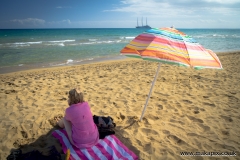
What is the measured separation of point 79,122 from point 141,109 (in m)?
1.96

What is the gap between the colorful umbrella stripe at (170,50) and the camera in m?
2.16

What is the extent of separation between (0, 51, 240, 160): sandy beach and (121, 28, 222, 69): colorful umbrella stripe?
5.01ft

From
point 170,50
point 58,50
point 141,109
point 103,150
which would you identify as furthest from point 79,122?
point 58,50

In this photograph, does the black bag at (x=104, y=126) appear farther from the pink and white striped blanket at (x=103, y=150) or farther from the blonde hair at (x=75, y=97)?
the blonde hair at (x=75, y=97)

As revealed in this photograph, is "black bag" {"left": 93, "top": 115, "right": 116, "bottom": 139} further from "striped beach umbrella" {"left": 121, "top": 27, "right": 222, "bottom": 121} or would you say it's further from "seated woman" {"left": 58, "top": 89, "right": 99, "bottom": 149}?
"striped beach umbrella" {"left": 121, "top": 27, "right": 222, "bottom": 121}

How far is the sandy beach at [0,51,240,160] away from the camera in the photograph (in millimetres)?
2854

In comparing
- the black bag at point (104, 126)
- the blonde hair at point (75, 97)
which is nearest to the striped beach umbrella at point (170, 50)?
the blonde hair at point (75, 97)

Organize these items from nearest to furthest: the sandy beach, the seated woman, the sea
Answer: the seated woman
the sandy beach
the sea

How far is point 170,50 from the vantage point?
2277 millimetres

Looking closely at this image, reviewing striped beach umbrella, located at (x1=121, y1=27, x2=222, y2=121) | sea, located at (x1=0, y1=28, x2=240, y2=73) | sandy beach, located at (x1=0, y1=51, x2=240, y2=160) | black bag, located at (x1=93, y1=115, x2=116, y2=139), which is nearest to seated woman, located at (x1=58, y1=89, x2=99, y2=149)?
black bag, located at (x1=93, y1=115, x2=116, y2=139)

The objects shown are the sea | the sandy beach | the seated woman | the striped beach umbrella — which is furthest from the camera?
the sea

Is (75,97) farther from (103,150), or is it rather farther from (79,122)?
(103,150)

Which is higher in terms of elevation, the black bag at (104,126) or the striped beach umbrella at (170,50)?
the striped beach umbrella at (170,50)

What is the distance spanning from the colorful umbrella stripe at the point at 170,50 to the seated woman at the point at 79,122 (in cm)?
101
